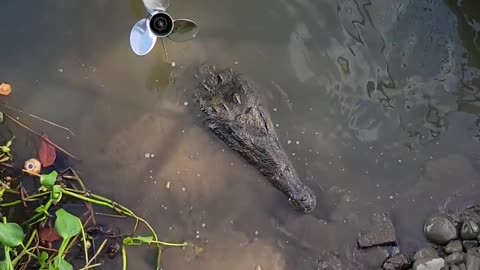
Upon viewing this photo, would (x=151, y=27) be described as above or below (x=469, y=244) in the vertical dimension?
above

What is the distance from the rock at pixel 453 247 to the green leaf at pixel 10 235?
219cm

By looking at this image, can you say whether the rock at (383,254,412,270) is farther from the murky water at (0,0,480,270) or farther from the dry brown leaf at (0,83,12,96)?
the dry brown leaf at (0,83,12,96)

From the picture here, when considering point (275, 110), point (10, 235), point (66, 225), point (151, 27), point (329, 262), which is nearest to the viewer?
point (10, 235)

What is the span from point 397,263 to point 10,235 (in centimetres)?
197

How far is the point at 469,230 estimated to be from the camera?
11.6ft

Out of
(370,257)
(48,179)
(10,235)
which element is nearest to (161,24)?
(48,179)

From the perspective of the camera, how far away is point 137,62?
3734 mm

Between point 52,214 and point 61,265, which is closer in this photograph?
point 61,265

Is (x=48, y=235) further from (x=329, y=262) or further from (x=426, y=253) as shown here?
(x=426, y=253)

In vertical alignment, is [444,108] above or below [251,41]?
below

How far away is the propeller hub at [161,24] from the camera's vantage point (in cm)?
336

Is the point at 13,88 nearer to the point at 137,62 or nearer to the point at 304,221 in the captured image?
the point at 137,62

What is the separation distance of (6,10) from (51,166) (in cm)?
91

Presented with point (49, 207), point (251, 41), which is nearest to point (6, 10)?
point (49, 207)
